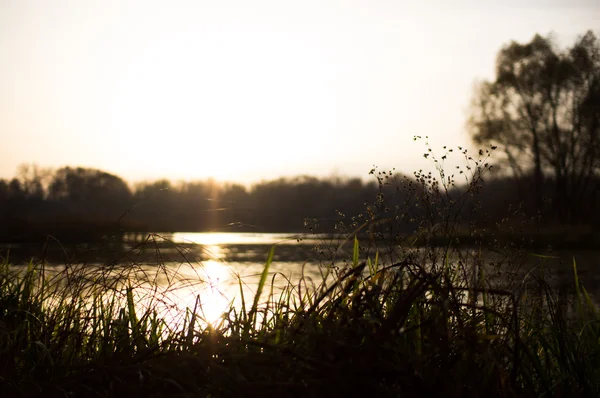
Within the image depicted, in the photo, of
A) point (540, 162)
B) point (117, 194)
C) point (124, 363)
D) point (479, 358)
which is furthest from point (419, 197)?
point (540, 162)

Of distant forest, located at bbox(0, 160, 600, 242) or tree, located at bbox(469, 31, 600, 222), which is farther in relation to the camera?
tree, located at bbox(469, 31, 600, 222)

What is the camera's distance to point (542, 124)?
22719 mm

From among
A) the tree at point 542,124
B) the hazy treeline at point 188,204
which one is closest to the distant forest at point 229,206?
the hazy treeline at point 188,204

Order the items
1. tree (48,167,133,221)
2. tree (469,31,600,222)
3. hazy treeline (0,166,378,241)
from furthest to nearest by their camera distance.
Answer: tree (469,31,600,222), tree (48,167,133,221), hazy treeline (0,166,378,241)

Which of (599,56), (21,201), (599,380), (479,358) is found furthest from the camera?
(599,56)

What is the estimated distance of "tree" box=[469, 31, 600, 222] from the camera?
22.2 meters

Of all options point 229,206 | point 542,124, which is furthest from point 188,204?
point 542,124

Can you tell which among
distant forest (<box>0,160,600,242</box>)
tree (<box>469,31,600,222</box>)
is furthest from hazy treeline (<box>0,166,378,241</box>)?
tree (<box>469,31,600,222</box>)

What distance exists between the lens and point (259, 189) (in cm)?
601

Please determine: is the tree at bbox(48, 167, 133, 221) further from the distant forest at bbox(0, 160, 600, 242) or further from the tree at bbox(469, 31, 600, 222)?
the tree at bbox(469, 31, 600, 222)

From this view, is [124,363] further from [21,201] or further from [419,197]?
[21,201]

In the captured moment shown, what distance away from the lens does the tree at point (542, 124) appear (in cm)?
2217

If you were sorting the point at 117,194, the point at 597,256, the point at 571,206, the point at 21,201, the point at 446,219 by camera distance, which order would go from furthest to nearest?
the point at 571,206
the point at 597,256
the point at 21,201
the point at 117,194
the point at 446,219

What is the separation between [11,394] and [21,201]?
408 inches
